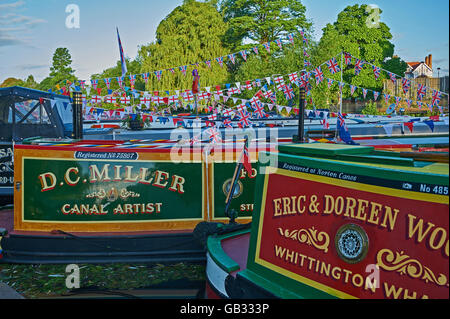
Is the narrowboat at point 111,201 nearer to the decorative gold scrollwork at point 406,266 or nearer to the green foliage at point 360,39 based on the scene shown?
the decorative gold scrollwork at point 406,266

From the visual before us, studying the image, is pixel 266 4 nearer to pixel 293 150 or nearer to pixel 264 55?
pixel 264 55

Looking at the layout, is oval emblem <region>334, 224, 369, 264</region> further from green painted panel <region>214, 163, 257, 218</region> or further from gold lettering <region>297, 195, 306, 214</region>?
green painted panel <region>214, 163, 257, 218</region>

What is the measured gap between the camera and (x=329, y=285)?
9.78 feet

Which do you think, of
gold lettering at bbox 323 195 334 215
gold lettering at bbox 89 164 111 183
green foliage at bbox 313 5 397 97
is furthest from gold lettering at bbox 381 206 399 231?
green foliage at bbox 313 5 397 97

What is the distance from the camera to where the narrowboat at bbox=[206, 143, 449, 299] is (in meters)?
2.41

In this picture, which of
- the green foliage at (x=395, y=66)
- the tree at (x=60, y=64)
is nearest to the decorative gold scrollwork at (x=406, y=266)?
the green foliage at (x=395, y=66)

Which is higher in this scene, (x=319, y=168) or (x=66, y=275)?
(x=319, y=168)

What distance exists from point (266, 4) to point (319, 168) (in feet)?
104

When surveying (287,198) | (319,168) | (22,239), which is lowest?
(22,239)

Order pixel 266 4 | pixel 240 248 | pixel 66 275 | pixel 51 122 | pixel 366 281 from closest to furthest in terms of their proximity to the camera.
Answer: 1. pixel 366 281
2. pixel 240 248
3. pixel 66 275
4. pixel 51 122
5. pixel 266 4

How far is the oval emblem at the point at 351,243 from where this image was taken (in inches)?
108

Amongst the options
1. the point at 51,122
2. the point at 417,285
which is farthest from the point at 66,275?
the point at 51,122

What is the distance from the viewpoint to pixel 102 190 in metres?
5.84

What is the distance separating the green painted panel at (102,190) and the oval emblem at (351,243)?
11.0 ft
